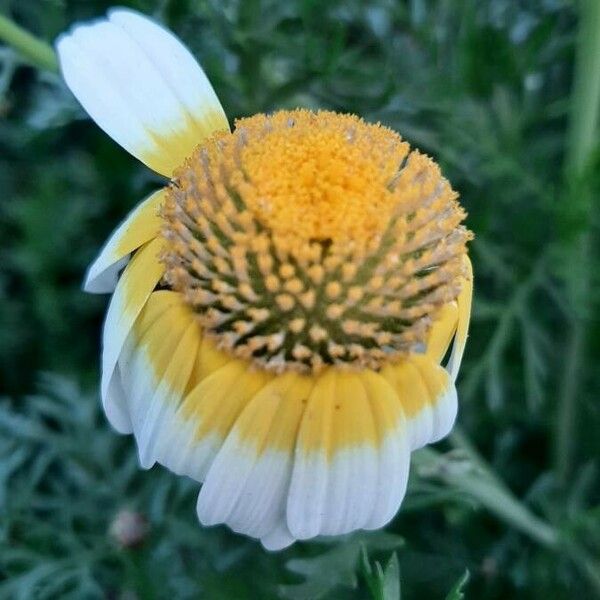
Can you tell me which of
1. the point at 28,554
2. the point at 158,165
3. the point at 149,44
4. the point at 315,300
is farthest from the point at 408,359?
the point at 28,554

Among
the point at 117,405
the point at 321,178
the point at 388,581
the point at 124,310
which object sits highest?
the point at 321,178

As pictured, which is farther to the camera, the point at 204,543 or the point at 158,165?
the point at 204,543

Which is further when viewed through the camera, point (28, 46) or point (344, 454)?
point (28, 46)

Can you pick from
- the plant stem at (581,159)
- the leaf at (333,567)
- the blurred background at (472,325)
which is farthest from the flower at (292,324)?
the plant stem at (581,159)

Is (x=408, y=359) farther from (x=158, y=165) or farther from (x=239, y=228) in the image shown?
(x=158, y=165)

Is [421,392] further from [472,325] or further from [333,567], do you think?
[472,325]

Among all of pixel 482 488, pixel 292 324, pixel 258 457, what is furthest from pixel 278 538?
pixel 482 488
